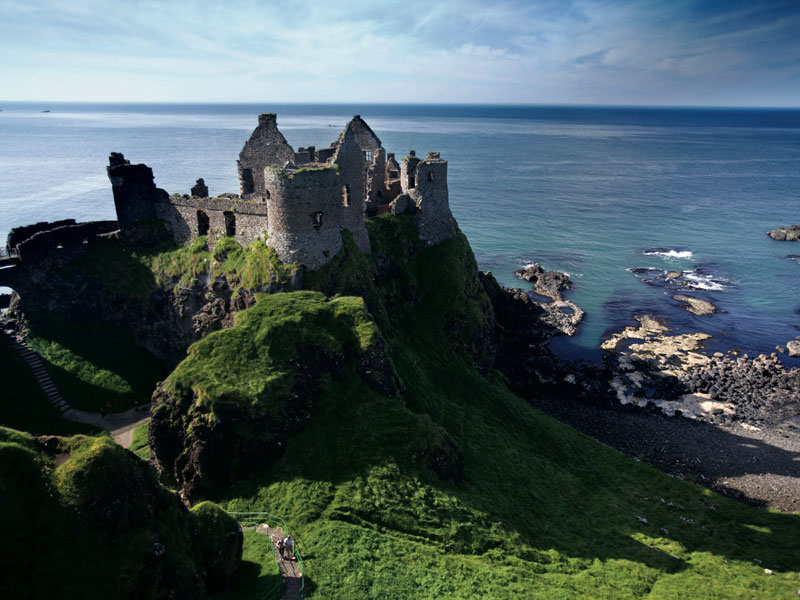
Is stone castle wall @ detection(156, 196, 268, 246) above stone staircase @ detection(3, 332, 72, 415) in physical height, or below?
above

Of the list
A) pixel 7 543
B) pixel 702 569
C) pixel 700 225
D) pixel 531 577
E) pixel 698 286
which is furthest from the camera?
pixel 700 225

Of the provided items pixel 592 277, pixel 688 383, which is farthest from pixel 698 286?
pixel 688 383

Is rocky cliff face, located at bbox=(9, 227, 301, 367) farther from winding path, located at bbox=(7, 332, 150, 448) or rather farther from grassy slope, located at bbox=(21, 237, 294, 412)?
winding path, located at bbox=(7, 332, 150, 448)

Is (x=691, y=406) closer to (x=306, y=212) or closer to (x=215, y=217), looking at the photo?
(x=306, y=212)

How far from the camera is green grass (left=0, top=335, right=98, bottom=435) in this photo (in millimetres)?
31234

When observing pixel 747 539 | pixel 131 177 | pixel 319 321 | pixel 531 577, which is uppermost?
pixel 131 177

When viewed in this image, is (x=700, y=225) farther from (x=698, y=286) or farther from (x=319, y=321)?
(x=319, y=321)

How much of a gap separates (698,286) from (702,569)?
58737 mm

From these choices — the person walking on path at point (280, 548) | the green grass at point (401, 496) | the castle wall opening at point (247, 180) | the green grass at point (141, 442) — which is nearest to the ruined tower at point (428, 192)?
the green grass at point (401, 496)

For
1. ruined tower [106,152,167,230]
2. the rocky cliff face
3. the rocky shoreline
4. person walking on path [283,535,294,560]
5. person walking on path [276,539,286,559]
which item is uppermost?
ruined tower [106,152,167,230]

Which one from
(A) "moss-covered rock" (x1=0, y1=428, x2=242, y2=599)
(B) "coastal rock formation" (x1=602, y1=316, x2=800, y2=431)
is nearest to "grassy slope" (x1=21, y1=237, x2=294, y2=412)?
(A) "moss-covered rock" (x1=0, y1=428, x2=242, y2=599)

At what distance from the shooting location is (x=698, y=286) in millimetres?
74750

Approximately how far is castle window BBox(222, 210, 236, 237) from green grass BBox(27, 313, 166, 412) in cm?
1157

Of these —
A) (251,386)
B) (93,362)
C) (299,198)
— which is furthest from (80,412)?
(299,198)
